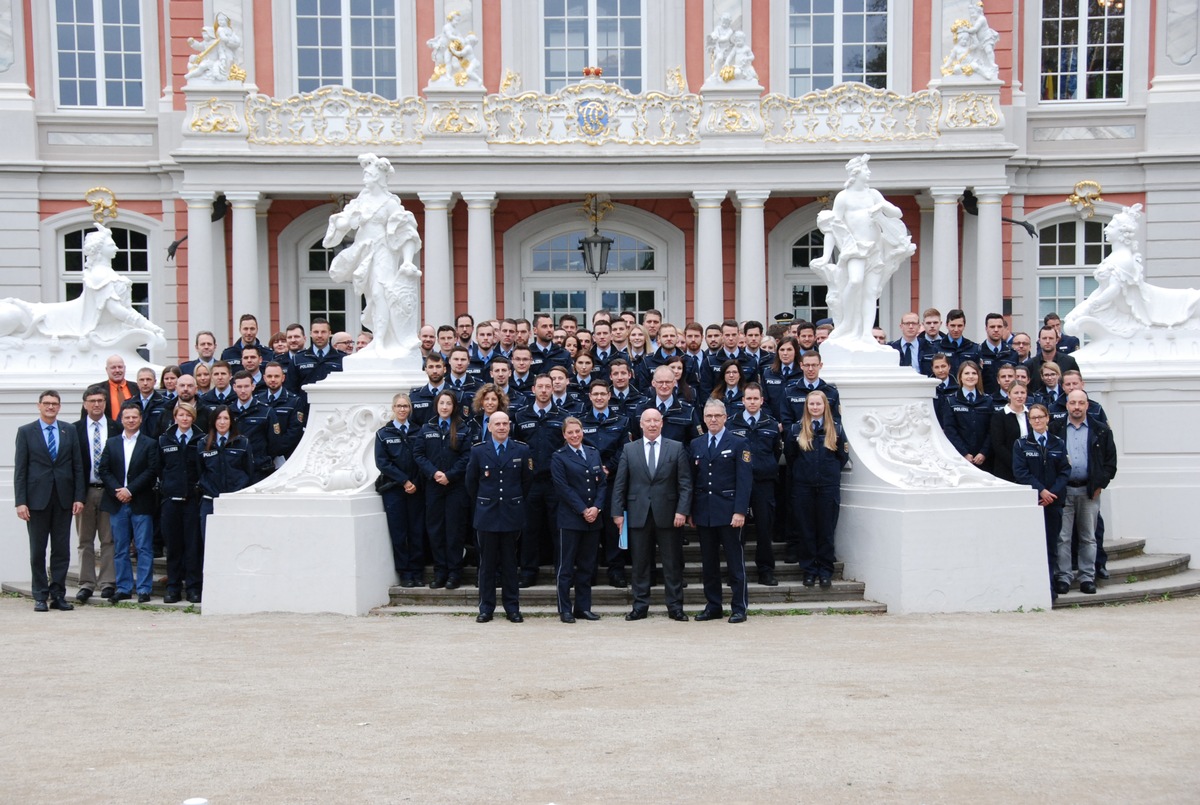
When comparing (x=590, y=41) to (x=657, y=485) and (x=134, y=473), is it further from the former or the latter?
(x=657, y=485)

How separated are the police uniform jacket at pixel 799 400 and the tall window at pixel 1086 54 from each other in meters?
14.0

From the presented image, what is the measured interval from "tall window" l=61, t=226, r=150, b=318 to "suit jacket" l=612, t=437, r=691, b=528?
14.9m

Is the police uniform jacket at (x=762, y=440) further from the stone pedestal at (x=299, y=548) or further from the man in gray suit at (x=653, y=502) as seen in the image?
the stone pedestal at (x=299, y=548)

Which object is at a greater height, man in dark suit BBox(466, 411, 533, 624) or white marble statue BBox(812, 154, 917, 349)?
white marble statue BBox(812, 154, 917, 349)

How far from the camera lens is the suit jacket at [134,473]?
11.7 meters

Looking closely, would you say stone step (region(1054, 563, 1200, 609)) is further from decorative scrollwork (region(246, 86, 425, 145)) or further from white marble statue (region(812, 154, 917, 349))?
decorative scrollwork (region(246, 86, 425, 145))

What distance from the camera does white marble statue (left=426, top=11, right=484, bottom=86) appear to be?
21.4 metres

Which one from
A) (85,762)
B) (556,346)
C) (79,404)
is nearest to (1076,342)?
(556,346)

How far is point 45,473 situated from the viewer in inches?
462

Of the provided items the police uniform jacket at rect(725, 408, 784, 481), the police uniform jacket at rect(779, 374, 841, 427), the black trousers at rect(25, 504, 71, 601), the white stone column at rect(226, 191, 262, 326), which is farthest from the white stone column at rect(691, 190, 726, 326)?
the black trousers at rect(25, 504, 71, 601)

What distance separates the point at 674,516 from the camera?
10680mm

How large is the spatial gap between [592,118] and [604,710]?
15.0m

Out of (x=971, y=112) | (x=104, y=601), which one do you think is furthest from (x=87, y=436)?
(x=971, y=112)

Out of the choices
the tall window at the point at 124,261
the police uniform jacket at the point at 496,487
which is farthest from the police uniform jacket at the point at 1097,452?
the tall window at the point at 124,261
